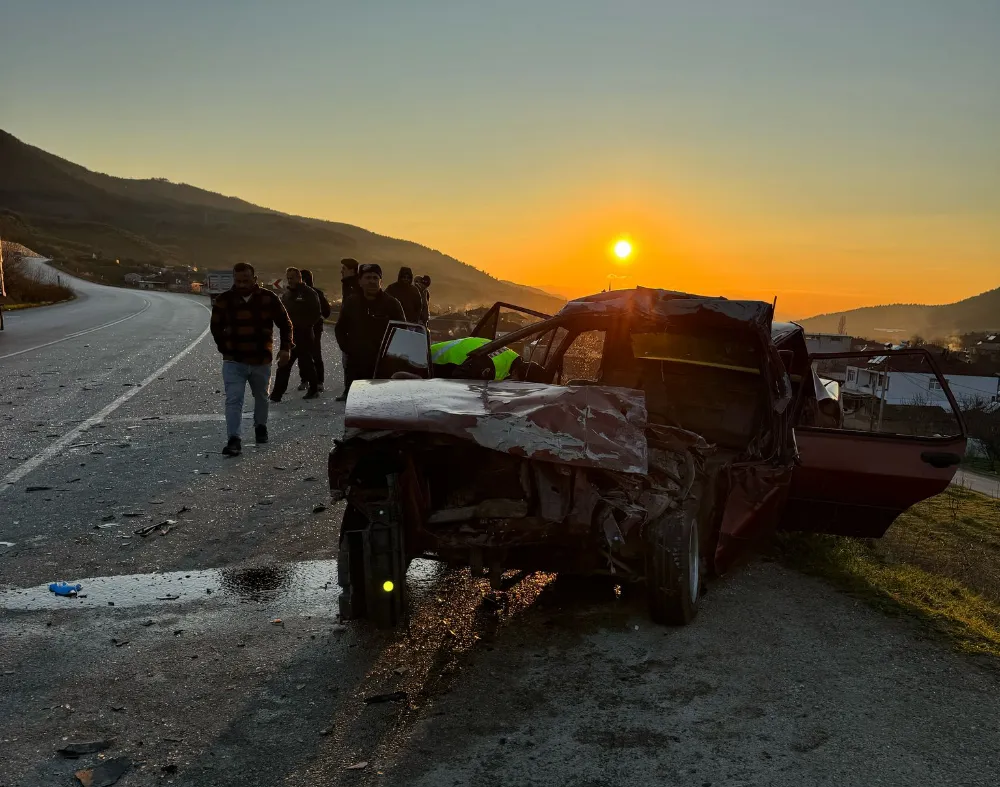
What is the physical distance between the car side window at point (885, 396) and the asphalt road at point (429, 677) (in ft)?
4.90

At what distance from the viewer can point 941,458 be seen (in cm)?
473

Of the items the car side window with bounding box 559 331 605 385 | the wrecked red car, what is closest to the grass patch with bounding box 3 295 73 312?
the car side window with bounding box 559 331 605 385

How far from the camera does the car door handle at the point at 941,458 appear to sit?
185 inches

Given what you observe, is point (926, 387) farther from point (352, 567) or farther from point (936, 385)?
point (352, 567)

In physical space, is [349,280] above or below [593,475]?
above

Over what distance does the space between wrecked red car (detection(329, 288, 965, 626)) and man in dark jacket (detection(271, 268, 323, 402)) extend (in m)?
6.56

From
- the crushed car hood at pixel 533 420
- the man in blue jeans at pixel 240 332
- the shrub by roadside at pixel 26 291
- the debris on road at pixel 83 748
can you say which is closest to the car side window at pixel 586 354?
the crushed car hood at pixel 533 420

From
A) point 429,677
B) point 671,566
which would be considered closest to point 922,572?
point 671,566

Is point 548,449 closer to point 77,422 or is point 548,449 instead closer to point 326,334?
point 77,422

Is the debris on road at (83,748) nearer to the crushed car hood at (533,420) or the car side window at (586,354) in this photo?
the crushed car hood at (533,420)

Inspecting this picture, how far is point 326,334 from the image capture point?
986 inches

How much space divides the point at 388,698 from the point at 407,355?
2428mm

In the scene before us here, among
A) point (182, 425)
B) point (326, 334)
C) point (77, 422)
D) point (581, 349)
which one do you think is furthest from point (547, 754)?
point (326, 334)

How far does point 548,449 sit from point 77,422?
776 centimetres
